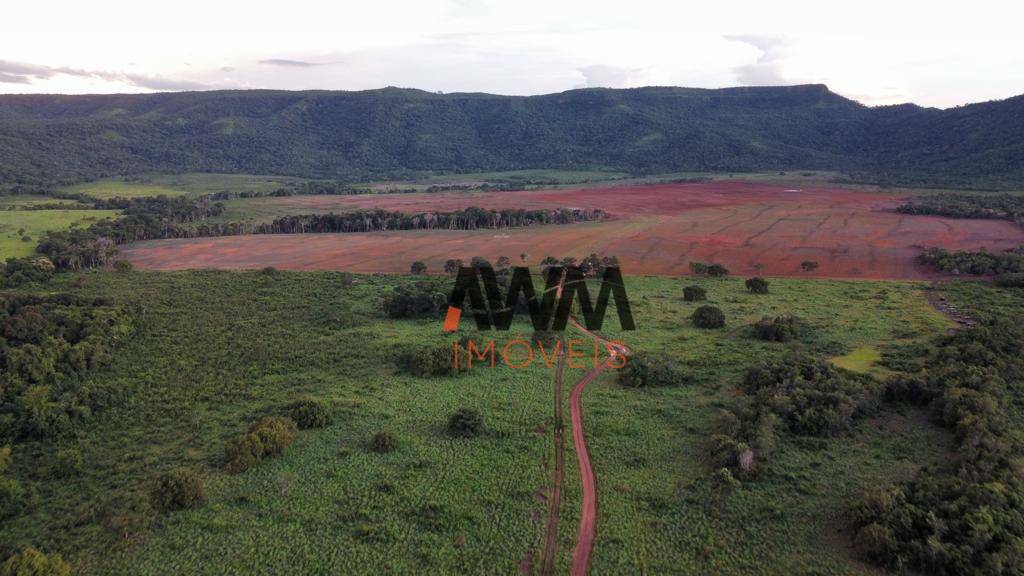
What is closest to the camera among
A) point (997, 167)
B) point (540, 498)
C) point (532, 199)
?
point (540, 498)

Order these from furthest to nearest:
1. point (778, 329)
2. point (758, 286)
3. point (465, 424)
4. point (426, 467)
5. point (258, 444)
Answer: point (758, 286)
point (778, 329)
point (465, 424)
point (258, 444)
point (426, 467)

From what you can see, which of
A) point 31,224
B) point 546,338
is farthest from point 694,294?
point 31,224

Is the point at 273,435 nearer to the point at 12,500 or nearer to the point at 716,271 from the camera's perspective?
the point at 12,500

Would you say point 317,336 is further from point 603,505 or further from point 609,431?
point 603,505

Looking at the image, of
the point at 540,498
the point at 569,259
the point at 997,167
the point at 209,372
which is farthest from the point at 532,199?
the point at 997,167

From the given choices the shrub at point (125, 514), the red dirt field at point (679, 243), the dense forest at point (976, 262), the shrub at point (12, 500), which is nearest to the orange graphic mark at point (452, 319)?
the red dirt field at point (679, 243)
